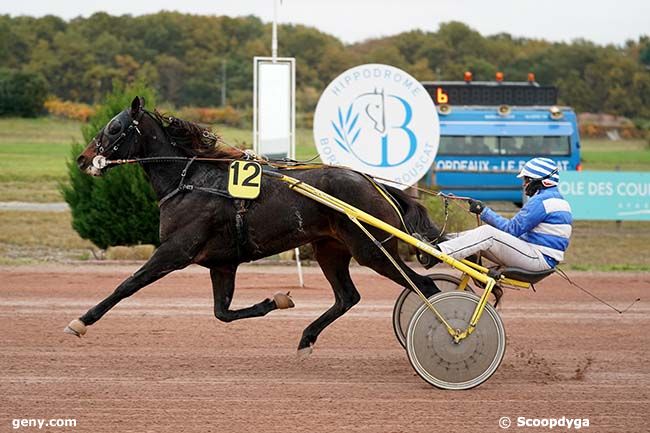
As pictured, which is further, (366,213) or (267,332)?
(267,332)

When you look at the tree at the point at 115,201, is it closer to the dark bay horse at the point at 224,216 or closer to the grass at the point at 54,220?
the grass at the point at 54,220

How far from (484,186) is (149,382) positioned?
1462cm

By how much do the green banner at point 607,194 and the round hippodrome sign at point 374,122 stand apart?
509cm

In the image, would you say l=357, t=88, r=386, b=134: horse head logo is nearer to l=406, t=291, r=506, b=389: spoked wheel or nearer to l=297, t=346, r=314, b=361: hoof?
l=297, t=346, r=314, b=361: hoof

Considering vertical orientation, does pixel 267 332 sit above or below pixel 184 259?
below

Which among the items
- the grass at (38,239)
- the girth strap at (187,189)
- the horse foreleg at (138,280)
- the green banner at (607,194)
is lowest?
the grass at (38,239)

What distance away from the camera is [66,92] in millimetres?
38188

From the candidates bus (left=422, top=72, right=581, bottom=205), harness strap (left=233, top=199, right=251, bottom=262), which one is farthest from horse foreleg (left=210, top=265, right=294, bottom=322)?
bus (left=422, top=72, right=581, bottom=205)

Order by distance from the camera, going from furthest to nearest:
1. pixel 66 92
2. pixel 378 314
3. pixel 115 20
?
pixel 115 20 < pixel 66 92 < pixel 378 314

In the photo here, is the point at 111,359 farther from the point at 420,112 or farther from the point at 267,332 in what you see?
the point at 420,112

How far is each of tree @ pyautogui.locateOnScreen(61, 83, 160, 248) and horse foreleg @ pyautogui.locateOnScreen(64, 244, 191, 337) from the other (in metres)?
7.37

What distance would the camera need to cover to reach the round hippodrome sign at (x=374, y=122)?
12938mm

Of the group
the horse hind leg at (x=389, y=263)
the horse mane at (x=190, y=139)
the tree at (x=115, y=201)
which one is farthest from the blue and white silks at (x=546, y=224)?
the tree at (x=115, y=201)

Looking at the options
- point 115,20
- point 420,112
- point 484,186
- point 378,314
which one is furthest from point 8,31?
point 378,314
